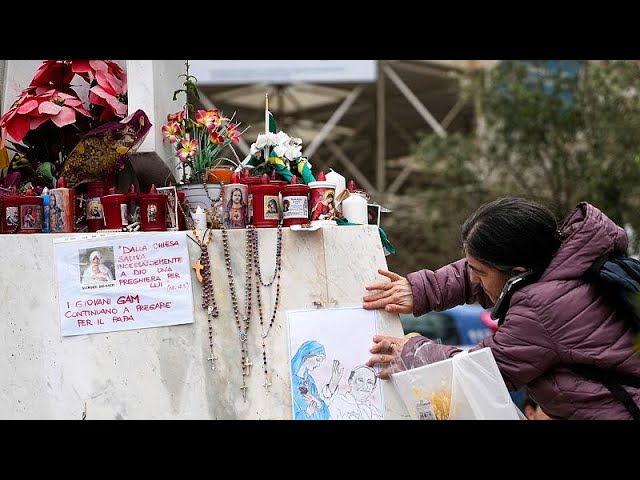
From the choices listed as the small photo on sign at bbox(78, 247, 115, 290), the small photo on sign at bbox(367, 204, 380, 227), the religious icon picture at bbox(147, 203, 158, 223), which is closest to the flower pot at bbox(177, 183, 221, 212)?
the religious icon picture at bbox(147, 203, 158, 223)

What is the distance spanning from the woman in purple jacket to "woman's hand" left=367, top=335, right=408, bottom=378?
122mm

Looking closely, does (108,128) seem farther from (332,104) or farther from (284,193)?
(332,104)

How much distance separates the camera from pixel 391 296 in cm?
346

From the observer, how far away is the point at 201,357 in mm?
3391

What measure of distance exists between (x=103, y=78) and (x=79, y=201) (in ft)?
2.27

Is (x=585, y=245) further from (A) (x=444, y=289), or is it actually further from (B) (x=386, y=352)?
(B) (x=386, y=352)

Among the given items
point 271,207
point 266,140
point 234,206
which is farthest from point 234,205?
point 266,140

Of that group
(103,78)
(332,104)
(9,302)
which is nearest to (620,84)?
(332,104)

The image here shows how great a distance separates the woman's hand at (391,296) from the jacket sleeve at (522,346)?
48cm

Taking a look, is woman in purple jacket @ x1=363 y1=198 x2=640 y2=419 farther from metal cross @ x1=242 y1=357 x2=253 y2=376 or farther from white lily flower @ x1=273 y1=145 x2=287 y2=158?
white lily flower @ x1=273 y1=145 x2=287 y2=158

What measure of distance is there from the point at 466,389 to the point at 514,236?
0.57 meters

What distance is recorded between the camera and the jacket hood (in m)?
3.01

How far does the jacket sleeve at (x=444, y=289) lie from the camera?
352 centimetres


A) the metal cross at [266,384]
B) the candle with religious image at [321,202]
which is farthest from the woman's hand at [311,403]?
the candle with religious image at [321,202]
